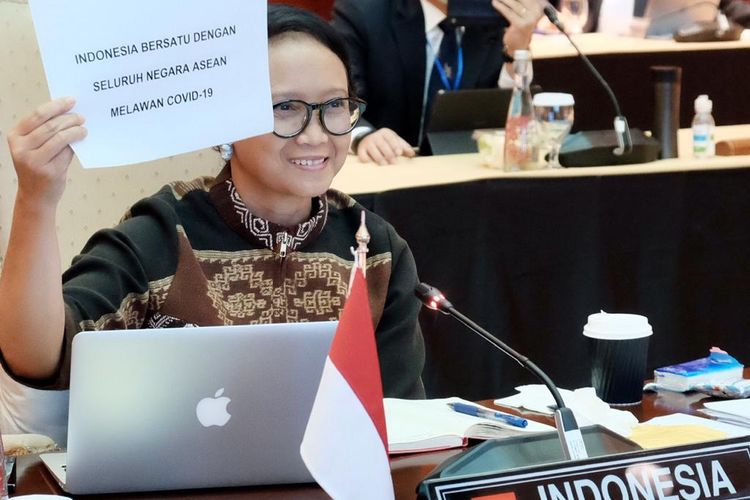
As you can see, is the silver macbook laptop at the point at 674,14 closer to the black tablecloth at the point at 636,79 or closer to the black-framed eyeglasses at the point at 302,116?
the black tablecloth at the point at 636,79

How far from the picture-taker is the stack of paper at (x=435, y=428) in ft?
4.44

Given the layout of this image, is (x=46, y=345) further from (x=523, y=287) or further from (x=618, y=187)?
(x=618, y=187)

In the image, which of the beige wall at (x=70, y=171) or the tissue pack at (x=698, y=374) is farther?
the beige wall at (x=70, y=171)

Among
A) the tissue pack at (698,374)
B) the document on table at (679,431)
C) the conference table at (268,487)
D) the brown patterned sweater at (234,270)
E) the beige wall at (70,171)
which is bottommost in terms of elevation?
the conference table at (268,487)

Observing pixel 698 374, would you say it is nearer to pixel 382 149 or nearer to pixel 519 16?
pixel 382 149

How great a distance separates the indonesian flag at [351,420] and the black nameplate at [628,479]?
0.07 metres

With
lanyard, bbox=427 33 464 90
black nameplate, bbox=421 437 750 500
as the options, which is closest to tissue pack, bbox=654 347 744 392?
black nameplate, bbox=421 437 750 500

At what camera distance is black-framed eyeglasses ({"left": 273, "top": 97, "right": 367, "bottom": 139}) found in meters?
1.66

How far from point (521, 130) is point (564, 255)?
0.32 meters

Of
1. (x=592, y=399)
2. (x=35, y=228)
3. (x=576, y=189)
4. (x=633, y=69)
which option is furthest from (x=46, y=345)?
(x=633, y=69)

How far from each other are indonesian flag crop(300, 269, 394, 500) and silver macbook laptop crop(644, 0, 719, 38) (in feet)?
12.0

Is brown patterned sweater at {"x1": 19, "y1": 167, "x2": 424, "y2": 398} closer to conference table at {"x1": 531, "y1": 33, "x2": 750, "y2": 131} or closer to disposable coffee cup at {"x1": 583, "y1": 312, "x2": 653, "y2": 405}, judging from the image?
disposable coffee cup at {"x1": 583, "y1": 312, "x2": 653, "y2": 405}

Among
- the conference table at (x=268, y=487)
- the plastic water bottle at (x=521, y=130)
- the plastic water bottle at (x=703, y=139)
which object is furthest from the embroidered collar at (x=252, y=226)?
the plastic water bottle at (x=703, y=139)

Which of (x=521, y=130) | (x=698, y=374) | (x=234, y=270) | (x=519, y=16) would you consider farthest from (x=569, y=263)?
(x=234, y=270)
